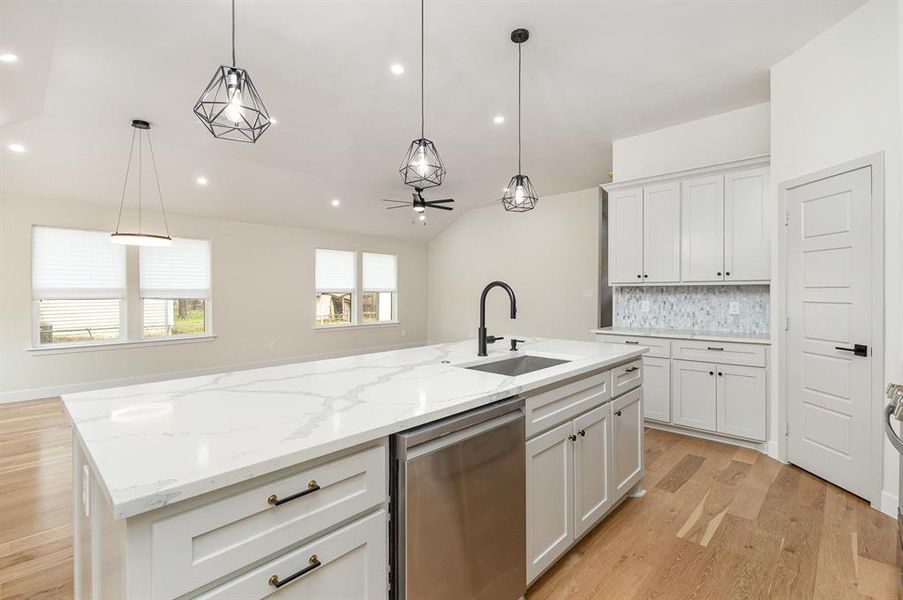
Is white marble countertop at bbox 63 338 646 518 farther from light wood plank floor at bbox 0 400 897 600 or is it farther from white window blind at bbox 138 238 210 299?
white window blind at bbox 138 238 210 299

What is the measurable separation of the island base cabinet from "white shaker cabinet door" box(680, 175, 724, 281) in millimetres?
2000

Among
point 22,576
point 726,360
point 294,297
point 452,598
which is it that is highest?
point 294,297

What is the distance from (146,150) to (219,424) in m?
5.01

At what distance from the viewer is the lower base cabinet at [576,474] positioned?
5.87ft

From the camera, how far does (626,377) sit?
97.3 inches

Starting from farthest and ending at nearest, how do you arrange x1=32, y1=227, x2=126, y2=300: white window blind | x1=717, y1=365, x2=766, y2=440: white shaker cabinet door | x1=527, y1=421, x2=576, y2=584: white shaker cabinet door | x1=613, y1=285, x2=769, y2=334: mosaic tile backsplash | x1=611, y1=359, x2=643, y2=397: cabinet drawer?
x1=32, y1=227, x2=126, y2=300: white window blind → x1=613, y1=285, x2=769, y2=334: mosaic tile backsplash → x1=717, y1=365, x2=766, y2=440: white shaker cabinet door → x1=611, y1=359, x2=643, y2=397: cabinet drawer → x1=527, y1=421, x2=576, y2=584: white shaker cabinet door

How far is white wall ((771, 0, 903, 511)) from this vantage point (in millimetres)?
2463

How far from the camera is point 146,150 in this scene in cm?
482

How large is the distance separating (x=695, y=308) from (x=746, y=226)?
3.21ft

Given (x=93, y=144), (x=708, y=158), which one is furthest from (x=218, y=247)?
(x=708, y=158)

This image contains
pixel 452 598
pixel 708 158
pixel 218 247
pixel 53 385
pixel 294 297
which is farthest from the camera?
pixel 294 297

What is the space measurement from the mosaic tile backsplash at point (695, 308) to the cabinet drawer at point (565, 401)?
2.65m

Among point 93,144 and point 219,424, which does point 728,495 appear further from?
point 93,144

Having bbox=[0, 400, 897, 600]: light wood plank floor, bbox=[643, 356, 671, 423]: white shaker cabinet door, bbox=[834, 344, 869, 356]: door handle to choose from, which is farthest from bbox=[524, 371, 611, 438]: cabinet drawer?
bbox=[643, 356, 671, 423]: white shaker cabinet door
